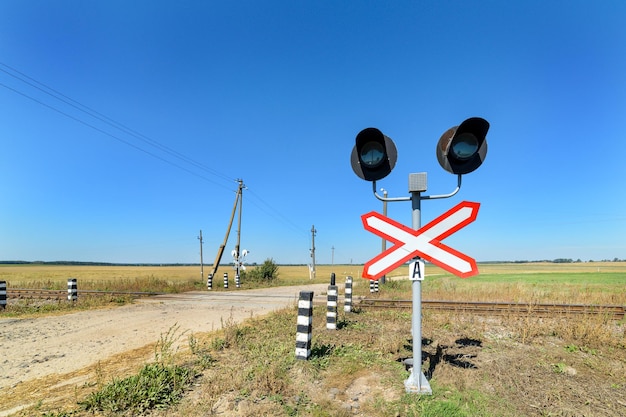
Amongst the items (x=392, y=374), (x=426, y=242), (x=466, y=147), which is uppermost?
(x=466, y=147)

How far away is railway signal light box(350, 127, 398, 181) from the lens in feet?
12.0

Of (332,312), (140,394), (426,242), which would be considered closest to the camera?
(426,242)

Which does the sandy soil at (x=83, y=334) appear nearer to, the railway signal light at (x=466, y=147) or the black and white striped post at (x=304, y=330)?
the black and white striped post at (x=304, y=330)

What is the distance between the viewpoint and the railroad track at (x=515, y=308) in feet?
30.6

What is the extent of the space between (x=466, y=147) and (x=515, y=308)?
9.16m

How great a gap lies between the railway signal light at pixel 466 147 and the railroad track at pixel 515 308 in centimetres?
706

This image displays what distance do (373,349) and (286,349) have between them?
1.48 m

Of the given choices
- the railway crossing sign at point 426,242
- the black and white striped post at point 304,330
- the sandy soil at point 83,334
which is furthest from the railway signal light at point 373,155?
the sandy soil at point 83,334

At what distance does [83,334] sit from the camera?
320 inches

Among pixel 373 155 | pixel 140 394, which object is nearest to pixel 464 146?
pixel 373 155

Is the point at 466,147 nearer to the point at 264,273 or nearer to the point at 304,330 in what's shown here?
the point at 304,330

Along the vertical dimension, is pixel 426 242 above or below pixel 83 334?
above

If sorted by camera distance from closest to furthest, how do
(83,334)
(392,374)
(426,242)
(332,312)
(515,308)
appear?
(426,242) < (392,374) < (332,312) < (83,334) < (515,308)

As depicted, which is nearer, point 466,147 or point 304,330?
point 466,147
